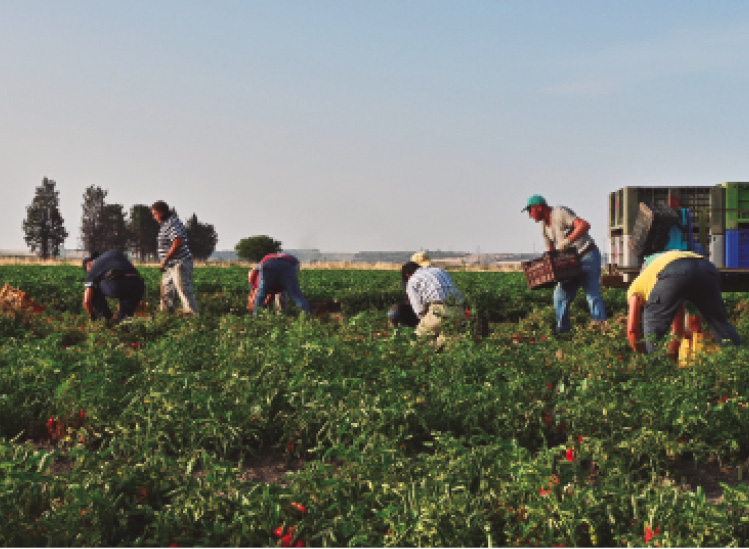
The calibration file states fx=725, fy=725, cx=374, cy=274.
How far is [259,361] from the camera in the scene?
5.88 metres

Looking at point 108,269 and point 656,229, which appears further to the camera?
point 108,269

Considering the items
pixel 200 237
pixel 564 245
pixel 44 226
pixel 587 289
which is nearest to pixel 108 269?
pixel 564 245

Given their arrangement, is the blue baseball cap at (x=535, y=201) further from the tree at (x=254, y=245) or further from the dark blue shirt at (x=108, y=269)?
the tree at (x=254, y=245)

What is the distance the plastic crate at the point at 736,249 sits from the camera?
12.4m

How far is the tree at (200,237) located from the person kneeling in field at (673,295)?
9031cm

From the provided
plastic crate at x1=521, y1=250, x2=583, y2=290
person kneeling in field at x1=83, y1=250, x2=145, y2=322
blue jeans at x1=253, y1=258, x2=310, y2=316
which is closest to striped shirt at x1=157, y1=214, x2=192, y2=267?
person kneeling in field at x1=83, y1=250, x2=145, y2=322

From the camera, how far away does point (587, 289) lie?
1004 cm

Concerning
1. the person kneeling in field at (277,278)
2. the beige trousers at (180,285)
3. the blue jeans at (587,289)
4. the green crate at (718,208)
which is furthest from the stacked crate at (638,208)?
the beige trousers at (180,285)

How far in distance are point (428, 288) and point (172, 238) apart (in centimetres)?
513

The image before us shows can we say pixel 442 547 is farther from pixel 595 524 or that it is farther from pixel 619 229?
pixel 619 229

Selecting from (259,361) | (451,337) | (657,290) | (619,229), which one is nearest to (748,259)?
(619,229)

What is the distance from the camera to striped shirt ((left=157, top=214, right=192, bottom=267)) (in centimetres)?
1101

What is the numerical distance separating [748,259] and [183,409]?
429 inches

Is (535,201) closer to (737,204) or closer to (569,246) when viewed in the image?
(569,246)
